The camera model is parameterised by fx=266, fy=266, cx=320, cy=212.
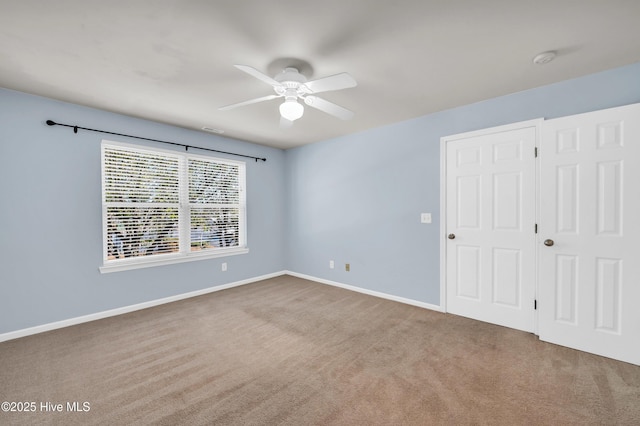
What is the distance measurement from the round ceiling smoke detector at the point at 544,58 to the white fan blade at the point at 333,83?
155 centimetres

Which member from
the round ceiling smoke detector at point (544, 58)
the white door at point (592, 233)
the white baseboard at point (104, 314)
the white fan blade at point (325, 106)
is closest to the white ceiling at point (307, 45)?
the round ceiling smoke detector at point (544, 58)

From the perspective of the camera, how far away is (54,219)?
2928 millimetres

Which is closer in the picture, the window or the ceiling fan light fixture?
the ceiling fan light fixture

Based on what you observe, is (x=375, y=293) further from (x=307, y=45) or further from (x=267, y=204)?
(x=307, y=45)

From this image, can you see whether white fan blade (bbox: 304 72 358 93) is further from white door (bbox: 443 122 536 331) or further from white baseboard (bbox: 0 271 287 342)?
white baseboard (bbox: 0 271 287 342)

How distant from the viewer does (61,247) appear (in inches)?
117

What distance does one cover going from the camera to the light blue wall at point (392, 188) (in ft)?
8.55

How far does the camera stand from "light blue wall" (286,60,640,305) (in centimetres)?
261

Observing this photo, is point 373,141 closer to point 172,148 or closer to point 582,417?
point 172,148

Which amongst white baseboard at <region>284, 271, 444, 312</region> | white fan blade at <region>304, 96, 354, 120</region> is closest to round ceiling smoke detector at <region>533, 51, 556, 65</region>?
white fan blade at <region>304, 96, 354, 120</region>

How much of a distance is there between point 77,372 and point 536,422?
3.27 meters

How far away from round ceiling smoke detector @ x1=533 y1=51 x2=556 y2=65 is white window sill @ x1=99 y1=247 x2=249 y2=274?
439cm

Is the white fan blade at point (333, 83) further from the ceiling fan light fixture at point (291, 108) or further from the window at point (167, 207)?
the window at point (167, 207)

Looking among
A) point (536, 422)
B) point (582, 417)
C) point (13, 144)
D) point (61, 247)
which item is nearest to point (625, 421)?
point (582, 417)
